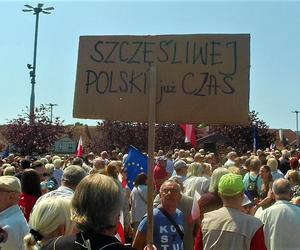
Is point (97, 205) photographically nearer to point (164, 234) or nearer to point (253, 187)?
point (164, 234)

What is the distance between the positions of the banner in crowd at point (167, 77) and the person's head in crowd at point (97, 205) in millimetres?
1532

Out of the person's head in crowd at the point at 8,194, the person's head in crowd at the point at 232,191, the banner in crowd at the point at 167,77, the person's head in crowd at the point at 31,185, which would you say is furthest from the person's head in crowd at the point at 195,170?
the person's head in crowd at the point at 8,194

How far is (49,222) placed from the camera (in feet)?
11.5

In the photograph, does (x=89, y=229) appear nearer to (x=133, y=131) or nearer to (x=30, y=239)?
(x=30, y=239)

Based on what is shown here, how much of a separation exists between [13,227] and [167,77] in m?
1.66

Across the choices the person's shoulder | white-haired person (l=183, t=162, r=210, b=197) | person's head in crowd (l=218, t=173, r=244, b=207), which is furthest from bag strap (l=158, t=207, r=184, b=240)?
white-haired person (l=183, t=162, r=210, b=197)

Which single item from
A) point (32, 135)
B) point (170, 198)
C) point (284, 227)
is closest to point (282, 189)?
point (284, 227)

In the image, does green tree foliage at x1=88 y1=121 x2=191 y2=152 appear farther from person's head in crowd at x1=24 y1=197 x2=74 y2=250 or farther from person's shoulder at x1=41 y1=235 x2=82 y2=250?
person's shoulder at x1=41 y1=235 x2=82 y2=250

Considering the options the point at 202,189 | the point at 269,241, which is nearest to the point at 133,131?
the point at 202,189

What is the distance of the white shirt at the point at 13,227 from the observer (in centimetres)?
394

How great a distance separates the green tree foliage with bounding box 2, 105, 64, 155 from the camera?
27.5m

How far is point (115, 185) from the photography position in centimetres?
283

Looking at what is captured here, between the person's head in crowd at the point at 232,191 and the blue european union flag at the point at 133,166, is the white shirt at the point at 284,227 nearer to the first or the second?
the person's head in crowd at the point at 232,191

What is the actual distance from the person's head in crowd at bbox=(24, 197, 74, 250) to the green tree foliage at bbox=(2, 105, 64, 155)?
2400cm
